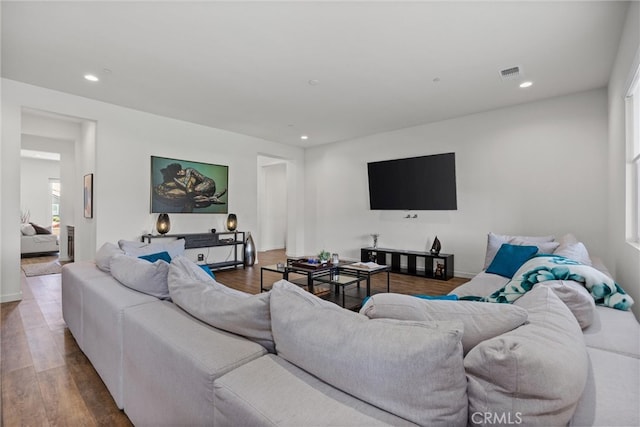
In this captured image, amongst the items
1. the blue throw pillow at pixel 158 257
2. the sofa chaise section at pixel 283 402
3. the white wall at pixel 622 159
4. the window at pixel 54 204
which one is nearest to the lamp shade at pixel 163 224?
the blue throw pillow at pixel 158 257

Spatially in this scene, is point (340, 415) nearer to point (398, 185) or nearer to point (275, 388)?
point (275, 388)

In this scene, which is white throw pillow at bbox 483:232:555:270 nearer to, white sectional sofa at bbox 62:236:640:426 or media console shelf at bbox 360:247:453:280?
media console shelf at bbox 360:247:453:280

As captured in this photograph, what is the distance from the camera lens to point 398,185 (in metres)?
5.77

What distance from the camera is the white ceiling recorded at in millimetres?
2471

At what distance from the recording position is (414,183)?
5.55 metres

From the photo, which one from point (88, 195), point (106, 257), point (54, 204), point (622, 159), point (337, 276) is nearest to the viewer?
point (106, 257)

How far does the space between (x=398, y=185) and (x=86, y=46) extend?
15.6ft

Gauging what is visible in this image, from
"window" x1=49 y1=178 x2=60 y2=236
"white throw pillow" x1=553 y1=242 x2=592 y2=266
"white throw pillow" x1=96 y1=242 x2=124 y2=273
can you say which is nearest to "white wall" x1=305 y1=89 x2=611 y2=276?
"white throw pillow" x1=553 y1=242 x2=592 y2=266

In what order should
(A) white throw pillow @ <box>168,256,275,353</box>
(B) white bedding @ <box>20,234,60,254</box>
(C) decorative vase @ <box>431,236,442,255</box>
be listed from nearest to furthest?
(A) white throw pillow @ <box>168,256,275,353</box> → (C) decorative vase @ <box>431,236,442,255</box> → (B) white bedding @ <box>20,234,60,254</box>

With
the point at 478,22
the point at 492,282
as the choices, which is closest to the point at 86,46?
the point at 478,22

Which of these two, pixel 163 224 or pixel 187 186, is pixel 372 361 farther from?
pixel 187 186

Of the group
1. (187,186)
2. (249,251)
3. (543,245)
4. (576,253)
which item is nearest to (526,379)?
(576,253)

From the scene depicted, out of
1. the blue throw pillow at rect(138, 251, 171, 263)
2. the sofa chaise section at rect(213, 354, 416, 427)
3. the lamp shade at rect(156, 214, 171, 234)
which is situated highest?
the lamp shade at rect(156, 214, 171, 234)

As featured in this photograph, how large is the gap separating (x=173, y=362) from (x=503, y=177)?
5060 mm
